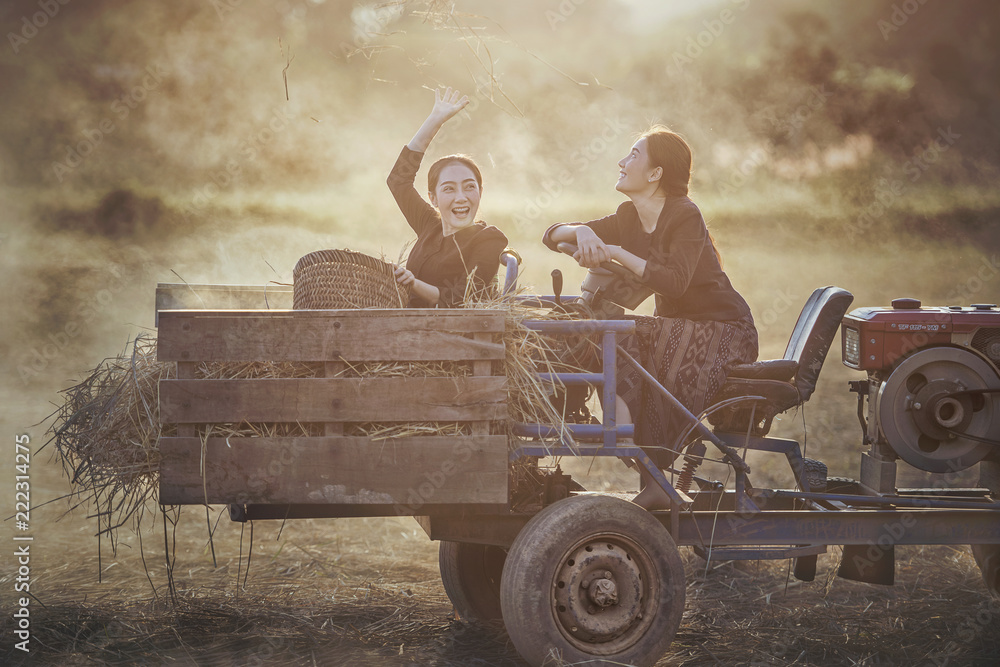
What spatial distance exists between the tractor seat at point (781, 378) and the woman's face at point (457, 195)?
1.61 m

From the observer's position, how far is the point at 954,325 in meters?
3.90

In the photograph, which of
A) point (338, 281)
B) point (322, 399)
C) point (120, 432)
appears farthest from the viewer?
point (338, 281)

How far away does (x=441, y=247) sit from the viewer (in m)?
4.51

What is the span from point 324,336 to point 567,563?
1277 mm

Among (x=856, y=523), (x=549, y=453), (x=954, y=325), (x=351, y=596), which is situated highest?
(x=954, y=325)

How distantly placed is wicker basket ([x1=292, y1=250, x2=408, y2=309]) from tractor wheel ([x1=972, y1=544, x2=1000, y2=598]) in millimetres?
3463

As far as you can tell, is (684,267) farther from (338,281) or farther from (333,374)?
(333,374)

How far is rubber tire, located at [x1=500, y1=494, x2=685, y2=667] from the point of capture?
3.15m

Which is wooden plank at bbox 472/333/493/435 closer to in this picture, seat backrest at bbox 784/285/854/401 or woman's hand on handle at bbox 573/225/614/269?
woman's hand on handle at bbox 573/225/614/269

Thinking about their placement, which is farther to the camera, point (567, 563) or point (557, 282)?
point (557, 282)

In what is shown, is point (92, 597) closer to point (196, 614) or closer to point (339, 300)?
point (196, 614)

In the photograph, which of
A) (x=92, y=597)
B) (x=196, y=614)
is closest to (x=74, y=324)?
(x=92, y=597)

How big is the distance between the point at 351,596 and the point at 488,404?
2.15 meters

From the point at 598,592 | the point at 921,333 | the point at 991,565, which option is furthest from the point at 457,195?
the point at 991,565
